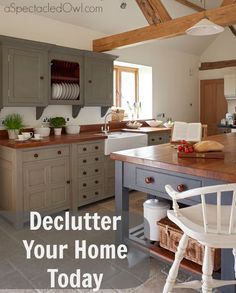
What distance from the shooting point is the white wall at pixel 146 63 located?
12.3 feet

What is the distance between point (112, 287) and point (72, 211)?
159 centimetres

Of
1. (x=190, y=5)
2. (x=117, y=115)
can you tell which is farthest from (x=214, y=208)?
(x=190, y=5)

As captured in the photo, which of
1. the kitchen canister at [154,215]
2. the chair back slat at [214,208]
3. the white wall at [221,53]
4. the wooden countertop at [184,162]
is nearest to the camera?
the chair back slat at [214,208]

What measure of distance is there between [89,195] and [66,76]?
1.65 meters

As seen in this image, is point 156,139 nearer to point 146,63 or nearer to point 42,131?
point 146,63

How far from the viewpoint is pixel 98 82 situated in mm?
4246

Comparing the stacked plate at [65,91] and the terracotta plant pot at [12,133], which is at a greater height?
the stacked plate at [65,91]

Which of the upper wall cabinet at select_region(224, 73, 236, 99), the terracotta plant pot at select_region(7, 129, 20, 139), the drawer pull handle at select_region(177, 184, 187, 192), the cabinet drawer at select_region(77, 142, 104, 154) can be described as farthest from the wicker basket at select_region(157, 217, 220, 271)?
the upper wall cabinet at select_region(224, 73, 236, 99)

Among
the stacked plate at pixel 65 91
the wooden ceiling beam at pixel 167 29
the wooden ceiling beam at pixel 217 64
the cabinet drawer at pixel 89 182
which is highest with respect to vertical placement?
the wooden ceiling beam at pixel 217 64

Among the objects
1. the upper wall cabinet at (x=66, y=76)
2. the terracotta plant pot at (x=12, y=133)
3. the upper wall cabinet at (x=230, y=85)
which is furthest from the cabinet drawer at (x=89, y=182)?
the upper wall cabinet at (x=230, y=85)

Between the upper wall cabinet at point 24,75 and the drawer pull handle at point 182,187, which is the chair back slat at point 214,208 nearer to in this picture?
the drawer pull handle at point 182,187

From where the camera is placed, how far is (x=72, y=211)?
357 centimetres

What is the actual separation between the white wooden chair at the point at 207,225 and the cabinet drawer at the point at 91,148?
2135 mm

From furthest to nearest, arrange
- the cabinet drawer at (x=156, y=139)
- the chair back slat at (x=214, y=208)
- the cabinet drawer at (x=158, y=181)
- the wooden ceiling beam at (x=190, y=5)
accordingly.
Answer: the wooden ceiling beam at (x=190, y=5)
the cabinet drawer at (x=156, y=139)
the cabinet drawer at (x=158, y=181)
the chair back slat at (x=214, y=208)
